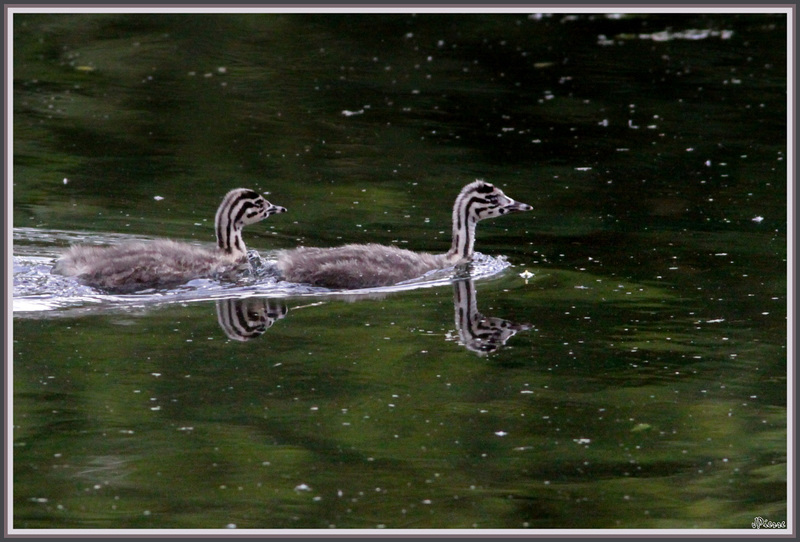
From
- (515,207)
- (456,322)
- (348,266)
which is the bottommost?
(456,322)

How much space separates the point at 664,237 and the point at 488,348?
3.41 m

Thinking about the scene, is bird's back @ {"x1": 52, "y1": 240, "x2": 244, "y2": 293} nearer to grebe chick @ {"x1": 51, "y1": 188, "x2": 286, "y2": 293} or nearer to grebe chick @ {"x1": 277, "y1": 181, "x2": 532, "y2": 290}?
grebe chick @ {"x1": 51, "y1": 188, "x2": 286, "y2": 293}

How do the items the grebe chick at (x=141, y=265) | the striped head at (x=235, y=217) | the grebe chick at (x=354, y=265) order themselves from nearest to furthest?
the grebe chick at (x=141, y=265)
the grebe chick at (x=354, y=265)
the striped head at (x=235, y=217)

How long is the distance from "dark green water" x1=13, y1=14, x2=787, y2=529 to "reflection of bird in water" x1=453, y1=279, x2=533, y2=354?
0.10m

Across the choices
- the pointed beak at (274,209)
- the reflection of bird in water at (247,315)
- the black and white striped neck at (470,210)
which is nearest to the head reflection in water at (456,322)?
the reflection of bird in water at (247,315)

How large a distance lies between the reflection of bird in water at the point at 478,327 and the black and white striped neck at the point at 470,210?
3.21 ft

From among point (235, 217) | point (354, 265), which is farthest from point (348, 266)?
point (235, 217)

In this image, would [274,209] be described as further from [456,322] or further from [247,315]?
[456,322]

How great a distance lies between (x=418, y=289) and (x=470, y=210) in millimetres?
1170

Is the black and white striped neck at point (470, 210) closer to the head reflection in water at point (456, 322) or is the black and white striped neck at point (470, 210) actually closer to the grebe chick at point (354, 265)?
the grebe chick at point (354, 265)

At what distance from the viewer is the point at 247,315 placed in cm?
1005

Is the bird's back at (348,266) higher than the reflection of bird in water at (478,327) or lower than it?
higher

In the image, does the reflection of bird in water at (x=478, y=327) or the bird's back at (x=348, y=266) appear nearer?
the reflection of bird in water at (x=478, y=327)

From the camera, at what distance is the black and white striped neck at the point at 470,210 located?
11.6 metres
